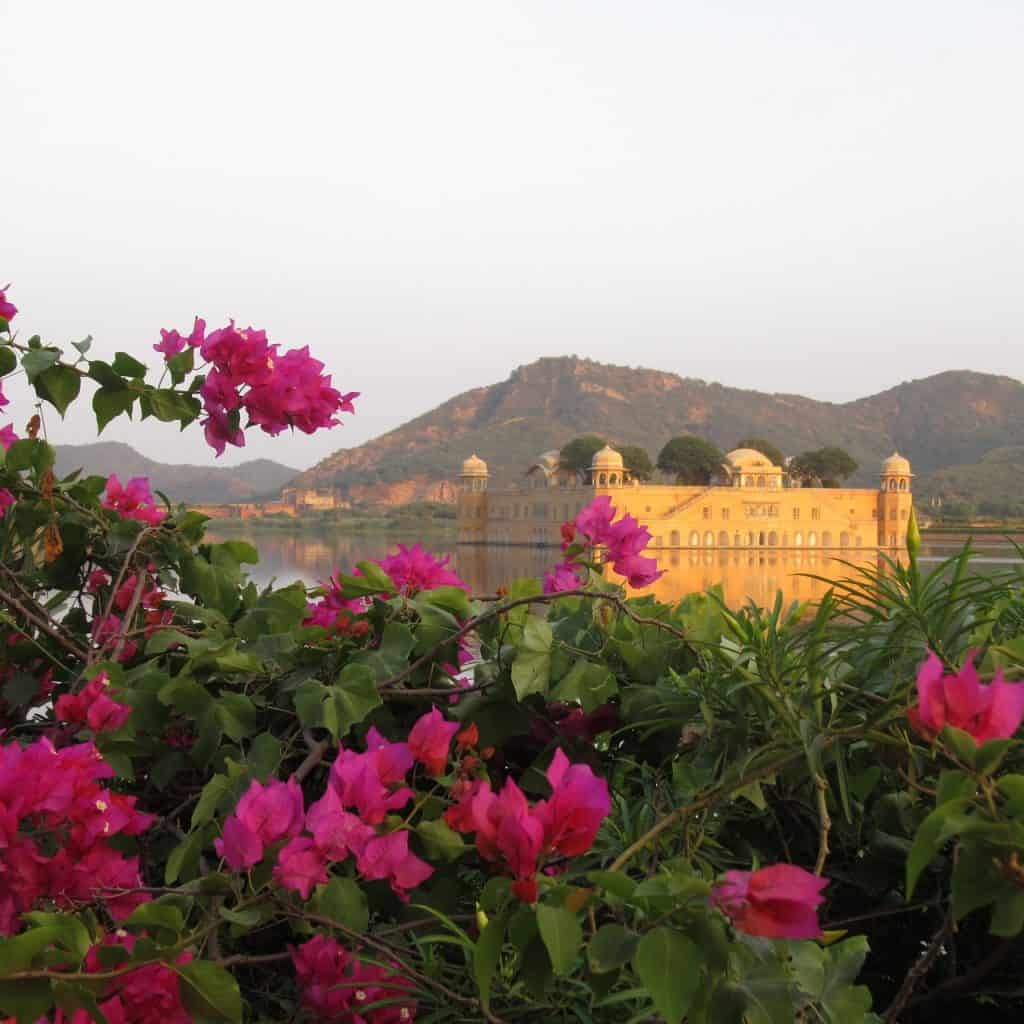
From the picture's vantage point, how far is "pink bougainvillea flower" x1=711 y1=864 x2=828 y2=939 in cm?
35

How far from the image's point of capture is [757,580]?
23906 millimetres

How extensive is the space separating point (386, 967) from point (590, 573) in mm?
469

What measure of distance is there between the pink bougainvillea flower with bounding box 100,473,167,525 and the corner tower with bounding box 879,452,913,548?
31612 mm

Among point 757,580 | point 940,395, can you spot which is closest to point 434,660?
point 757,580

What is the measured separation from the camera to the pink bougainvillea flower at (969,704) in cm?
37

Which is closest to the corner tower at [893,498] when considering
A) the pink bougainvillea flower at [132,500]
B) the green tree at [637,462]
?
the green tree at [637,462]

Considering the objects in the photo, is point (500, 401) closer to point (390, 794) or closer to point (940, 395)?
point (940, 395)

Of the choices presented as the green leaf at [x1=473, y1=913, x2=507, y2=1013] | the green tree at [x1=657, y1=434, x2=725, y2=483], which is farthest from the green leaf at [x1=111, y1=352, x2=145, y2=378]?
the green tree at [x1=657, y1=434, x2=725, y2=483]

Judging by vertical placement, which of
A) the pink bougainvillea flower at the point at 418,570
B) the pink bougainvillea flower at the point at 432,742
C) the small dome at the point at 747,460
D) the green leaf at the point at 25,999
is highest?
the small dome at the point at 747,460

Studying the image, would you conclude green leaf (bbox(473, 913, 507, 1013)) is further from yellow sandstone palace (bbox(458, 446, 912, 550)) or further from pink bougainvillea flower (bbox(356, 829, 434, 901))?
yellow sandstone palace (bbox(458, 446, 912, 550))

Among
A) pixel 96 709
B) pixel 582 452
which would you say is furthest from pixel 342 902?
pixel 582 452

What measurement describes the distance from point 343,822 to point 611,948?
0.14m

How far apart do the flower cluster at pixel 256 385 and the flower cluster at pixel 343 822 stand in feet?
1.38

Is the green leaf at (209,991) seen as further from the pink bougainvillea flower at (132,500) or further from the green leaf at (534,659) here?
the pink bougainvillea flower at (132,500)
